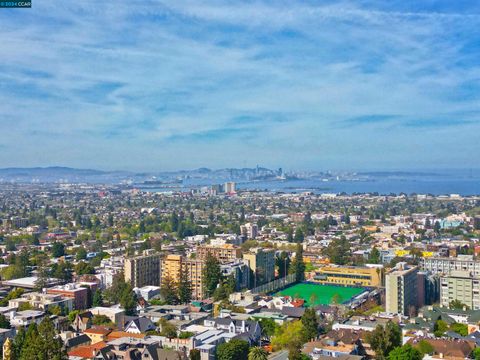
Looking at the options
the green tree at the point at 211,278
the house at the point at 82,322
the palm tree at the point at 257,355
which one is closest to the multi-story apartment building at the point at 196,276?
the green tree at the point at 211,278

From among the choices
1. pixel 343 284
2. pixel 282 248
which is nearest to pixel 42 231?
pixel 282 248

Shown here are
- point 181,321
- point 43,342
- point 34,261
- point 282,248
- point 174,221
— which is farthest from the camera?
point 174,221

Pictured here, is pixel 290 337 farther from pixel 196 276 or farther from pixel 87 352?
pixel 196 276

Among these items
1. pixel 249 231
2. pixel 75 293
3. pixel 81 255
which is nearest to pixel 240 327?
pixel 75 293

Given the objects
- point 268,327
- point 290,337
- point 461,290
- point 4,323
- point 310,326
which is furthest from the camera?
point 461,290

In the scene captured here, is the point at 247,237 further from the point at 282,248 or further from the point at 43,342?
the point at 43,342
